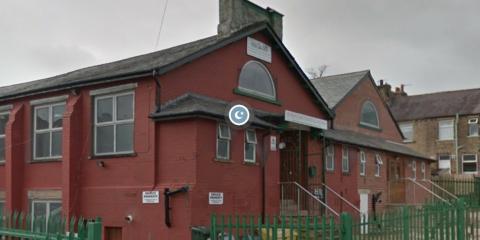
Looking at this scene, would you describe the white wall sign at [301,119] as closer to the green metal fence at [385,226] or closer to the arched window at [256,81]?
the arched window at [256,81]

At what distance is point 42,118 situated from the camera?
17875 mm

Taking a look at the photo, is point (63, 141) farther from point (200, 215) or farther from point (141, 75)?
point (200, 215)

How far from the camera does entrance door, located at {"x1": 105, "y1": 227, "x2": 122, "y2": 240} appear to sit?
50.3ft

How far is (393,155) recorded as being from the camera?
28359mm

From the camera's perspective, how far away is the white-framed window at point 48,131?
17234 millimetres

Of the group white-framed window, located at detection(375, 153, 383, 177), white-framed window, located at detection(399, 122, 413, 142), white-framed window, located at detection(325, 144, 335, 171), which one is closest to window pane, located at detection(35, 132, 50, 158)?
white-framed window, located at detection(325, 144, 335, 171)

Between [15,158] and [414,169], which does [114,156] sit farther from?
[414,169]

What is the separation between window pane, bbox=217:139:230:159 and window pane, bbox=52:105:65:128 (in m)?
5.12

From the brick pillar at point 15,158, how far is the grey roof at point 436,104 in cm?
3358

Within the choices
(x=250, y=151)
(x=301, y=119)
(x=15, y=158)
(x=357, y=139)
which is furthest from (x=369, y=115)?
(x=15, y=158)

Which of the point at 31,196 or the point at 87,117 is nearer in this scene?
the point at 87,117

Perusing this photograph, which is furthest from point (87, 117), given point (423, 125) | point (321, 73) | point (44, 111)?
point (321, 73)

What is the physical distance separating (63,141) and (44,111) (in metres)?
1.82

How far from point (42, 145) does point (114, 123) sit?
334 centimetres
